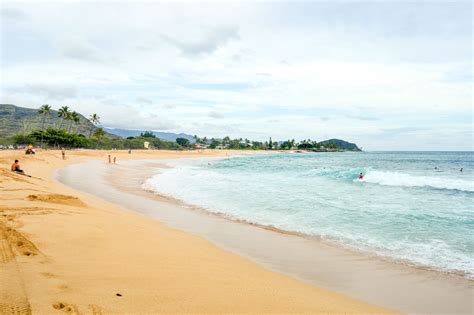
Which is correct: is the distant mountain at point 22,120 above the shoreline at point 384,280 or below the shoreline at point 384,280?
above

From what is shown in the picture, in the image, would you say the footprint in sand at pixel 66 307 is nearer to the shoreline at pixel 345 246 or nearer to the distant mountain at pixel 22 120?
the shoreline at pixel 345 246

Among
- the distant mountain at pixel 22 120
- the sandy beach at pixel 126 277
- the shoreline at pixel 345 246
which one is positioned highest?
the distant mountain at pixel 22 120

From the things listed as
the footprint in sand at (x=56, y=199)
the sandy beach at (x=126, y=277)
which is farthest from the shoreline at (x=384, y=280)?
the footprint in sand at (x=56, y=199)

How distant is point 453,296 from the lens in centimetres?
539

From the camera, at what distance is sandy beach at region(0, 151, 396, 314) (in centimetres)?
351

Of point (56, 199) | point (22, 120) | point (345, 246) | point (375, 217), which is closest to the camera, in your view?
point (345, 246)

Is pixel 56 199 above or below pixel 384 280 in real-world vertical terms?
above

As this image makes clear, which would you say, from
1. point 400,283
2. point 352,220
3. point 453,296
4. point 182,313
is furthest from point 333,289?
point 352,220

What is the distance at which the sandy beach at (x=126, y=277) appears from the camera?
138 inches

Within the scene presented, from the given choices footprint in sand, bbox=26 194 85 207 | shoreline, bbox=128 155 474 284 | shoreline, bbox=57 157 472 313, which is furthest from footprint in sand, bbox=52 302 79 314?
footprint in sand, bbox=26 194 85 207

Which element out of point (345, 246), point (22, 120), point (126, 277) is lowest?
point (345, 246)

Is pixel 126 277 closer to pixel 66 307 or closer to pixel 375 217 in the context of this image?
pixel 66 307

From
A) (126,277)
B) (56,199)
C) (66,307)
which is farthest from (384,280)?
(56,199)

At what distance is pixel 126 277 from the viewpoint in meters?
4.38
